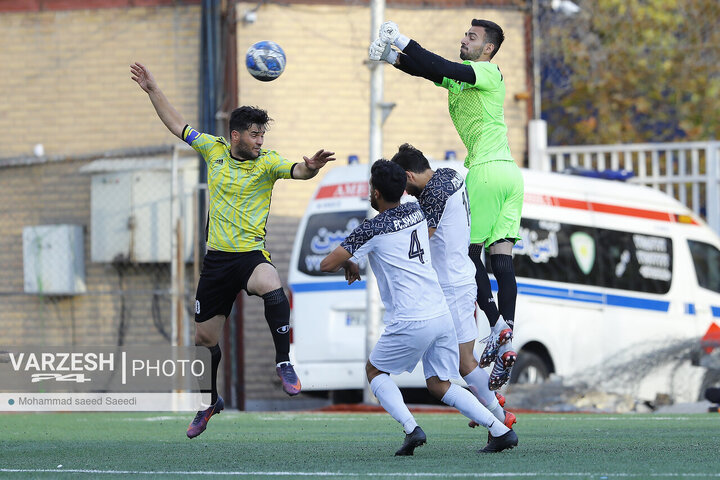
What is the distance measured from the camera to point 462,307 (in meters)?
8.30

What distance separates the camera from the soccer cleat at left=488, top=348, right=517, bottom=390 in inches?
326

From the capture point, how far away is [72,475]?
22.2 ft

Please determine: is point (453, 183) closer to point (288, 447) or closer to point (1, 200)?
point (288, 447)

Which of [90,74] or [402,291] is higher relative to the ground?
[90,74]

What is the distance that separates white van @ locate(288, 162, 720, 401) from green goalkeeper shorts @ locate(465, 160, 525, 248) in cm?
475

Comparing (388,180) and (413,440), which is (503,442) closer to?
(413,440)

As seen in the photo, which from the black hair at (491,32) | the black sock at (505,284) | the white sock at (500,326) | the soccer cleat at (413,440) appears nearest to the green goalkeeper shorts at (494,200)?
the black sock at (505,284)

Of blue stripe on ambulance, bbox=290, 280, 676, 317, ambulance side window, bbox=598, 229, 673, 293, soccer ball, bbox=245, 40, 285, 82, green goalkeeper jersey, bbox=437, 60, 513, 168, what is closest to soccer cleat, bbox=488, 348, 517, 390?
green goalkeeper jersey, bbox=437, 60, 513, 168

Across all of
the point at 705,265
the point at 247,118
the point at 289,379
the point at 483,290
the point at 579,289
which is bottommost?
the point at 289,379

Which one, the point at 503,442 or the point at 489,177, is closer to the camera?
the point at 503,442

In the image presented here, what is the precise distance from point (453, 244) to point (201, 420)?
2.14 m

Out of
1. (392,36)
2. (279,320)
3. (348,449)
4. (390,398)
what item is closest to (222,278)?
(279,320)

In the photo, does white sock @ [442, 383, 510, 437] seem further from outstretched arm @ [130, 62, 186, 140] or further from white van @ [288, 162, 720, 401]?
white van @ [288, 162, 720, 401]

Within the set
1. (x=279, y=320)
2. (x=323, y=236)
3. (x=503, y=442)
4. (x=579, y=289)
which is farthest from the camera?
(x=579, y=289)
